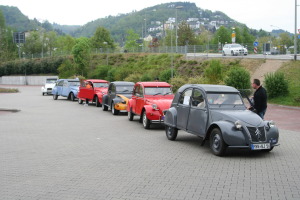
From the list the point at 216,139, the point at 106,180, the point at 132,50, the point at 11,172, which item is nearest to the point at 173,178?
the point at 106,180

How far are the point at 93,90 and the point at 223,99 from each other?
16.2m

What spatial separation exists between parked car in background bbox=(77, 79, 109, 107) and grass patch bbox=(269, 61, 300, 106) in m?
10.6

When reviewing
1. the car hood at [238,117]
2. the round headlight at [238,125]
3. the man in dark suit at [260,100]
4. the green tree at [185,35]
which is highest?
the green tree at [185,35]

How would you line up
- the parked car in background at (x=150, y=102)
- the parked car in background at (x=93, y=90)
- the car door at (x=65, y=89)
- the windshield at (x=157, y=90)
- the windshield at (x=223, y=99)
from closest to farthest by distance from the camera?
1. the windshield at (x=223, y=99)
2. the parked car in background at (x=150, y=102)
3. the windshield at (x=157, y=90)
4. the parked car in background at (x=93, y=90)
5. the car door at (x=65, y=89)

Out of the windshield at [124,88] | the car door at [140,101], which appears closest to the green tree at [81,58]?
the windshield at [124,88]

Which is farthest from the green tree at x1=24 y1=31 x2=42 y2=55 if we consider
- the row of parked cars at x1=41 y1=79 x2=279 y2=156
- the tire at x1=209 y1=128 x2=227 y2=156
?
the tire at x1=209 y1=128 x2=227 y2=156

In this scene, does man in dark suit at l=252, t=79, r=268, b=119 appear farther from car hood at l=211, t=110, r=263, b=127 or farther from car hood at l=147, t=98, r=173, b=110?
car hood at l=147, t=98, r=173, b=110

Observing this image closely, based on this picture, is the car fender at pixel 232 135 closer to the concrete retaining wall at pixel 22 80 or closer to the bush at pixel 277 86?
the bush at pixel 277 86

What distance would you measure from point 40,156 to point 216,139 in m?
4.47

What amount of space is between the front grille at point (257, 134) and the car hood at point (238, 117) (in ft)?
0.39

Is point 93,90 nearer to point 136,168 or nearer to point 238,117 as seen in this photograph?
point 238,117

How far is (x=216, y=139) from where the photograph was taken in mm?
10359

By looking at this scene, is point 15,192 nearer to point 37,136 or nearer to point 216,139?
point 216,139

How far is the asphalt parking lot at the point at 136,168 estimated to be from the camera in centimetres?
711
